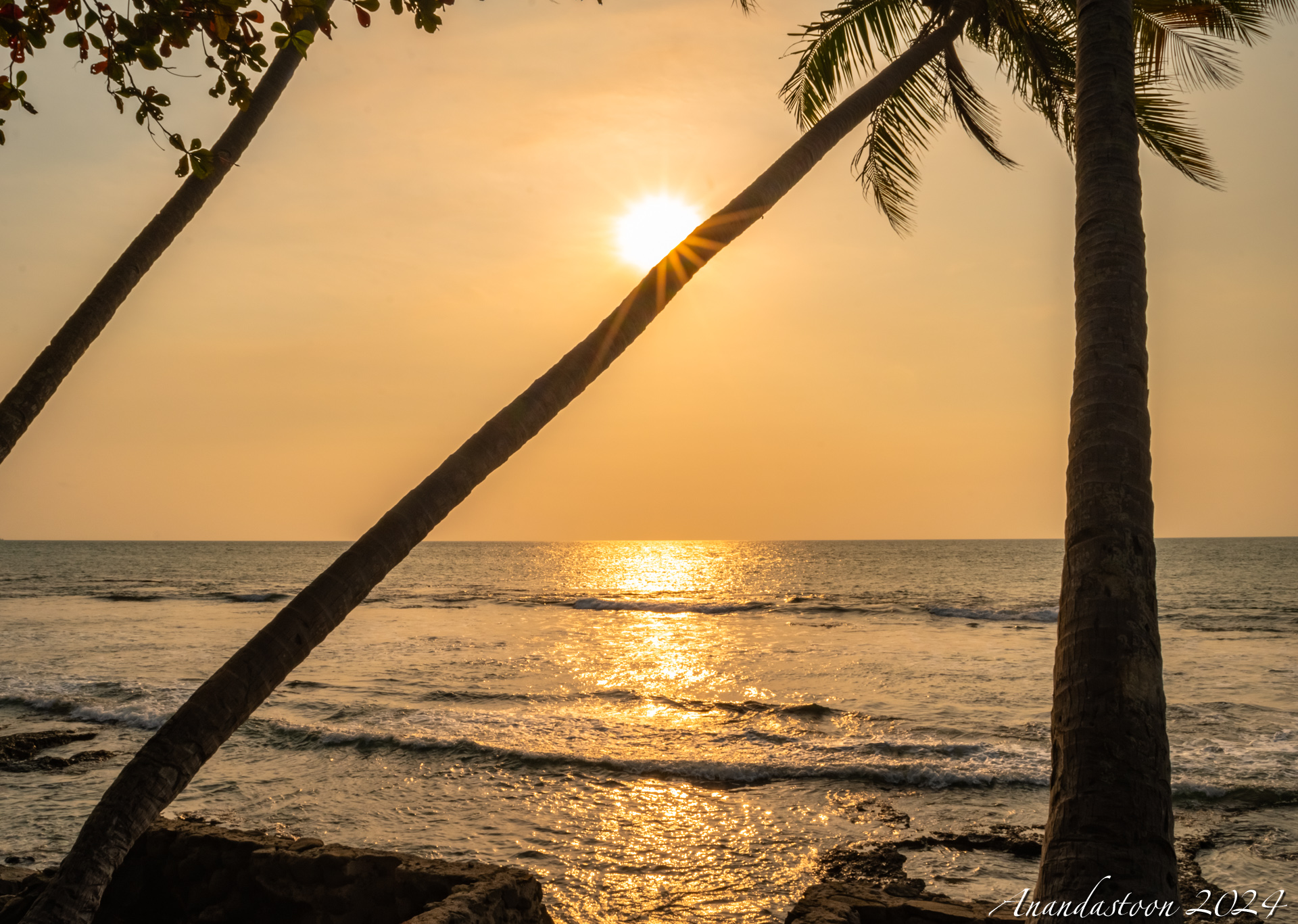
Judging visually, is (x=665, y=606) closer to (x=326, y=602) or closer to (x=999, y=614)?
(x=999, y=614)

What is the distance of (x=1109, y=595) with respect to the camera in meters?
3.03

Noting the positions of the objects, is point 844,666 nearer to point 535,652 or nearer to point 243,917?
point 535,652

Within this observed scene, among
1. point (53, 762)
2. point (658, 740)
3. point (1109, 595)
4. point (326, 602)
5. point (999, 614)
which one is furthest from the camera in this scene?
point (999, 614)

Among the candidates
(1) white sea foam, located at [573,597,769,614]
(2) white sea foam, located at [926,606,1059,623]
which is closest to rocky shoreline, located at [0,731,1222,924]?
(2) white sea foam, located at [926,606,1059,623]

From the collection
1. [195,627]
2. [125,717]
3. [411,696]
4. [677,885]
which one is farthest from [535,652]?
[677,885]

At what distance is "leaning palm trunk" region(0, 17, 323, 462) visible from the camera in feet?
13.2

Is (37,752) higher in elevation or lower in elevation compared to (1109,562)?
lower

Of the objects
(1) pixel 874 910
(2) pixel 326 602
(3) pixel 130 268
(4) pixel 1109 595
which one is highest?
(3) pixel 130 268

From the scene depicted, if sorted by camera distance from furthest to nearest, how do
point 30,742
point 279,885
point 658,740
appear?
1. point 658,740
2. point 30,742
3. point 279,885

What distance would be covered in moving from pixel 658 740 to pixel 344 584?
11137 millimetres

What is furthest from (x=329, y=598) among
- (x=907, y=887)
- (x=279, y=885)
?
(x=907, y=887)

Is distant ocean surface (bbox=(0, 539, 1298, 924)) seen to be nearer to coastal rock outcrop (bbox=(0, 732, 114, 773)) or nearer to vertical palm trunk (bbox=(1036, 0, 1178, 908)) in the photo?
coastal rock outcrop (bbox=(0, 732, 114, 773))

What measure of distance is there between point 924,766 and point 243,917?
9.31 metres

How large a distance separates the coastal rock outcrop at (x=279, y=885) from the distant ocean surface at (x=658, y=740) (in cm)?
247
